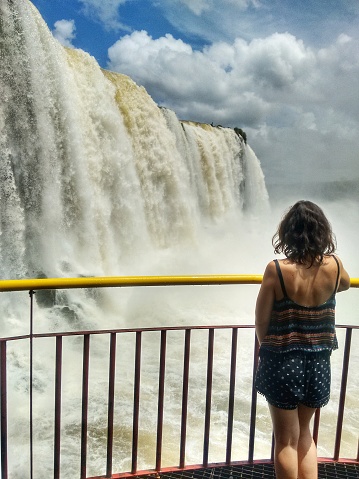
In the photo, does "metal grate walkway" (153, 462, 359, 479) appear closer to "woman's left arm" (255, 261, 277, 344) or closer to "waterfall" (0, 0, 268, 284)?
"woman's left arm" (255, 261, 277, 344)

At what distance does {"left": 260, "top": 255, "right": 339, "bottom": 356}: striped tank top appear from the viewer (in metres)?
1.96

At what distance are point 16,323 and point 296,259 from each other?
8.74 m

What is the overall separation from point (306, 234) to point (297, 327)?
1.29 feet

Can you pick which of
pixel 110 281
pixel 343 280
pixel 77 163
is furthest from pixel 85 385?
pixel 77 163

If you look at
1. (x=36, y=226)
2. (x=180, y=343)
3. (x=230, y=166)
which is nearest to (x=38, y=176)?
(x=36, y=226)

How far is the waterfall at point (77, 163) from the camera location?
33.3 ft

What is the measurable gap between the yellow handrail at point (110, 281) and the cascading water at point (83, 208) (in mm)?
3917

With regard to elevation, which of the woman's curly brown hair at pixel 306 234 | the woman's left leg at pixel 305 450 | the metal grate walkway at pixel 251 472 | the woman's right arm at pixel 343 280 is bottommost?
the metal grate walkway at pixel 251 472

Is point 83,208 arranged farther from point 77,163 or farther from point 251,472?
point 251,472

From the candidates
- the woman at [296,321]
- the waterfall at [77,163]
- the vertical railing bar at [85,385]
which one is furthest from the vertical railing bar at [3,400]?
the waterfall at [77,163]

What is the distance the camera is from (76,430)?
619 centimetres

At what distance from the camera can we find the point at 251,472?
2691mm

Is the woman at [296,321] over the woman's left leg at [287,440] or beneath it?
over

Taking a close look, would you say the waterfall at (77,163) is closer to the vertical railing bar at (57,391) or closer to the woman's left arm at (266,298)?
the vertical railing bar at (57,391)
